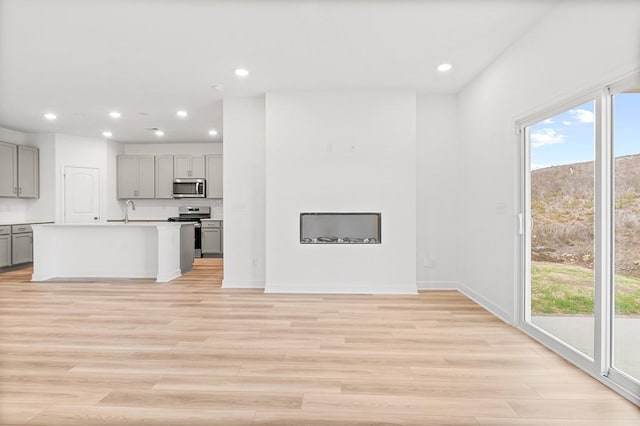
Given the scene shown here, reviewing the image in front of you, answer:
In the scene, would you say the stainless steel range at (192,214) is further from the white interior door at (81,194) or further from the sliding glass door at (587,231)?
the sliding glass door at (587,231)

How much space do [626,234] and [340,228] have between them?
3.13 m

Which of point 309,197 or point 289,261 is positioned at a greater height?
point 309,197

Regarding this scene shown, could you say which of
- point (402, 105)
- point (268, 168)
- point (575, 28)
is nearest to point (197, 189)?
point (268, 168)

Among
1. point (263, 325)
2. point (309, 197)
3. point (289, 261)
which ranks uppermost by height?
point (309, 197)

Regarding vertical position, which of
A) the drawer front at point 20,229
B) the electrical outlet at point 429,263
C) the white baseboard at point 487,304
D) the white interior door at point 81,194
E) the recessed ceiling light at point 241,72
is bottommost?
the white baseboard at point 487,304

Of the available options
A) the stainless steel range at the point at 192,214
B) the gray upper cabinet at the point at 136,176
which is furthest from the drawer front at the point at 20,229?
the stainless steel range at the point at 192,214

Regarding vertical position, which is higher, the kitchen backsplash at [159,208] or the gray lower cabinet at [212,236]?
the kitchen backsplash at [159,208]

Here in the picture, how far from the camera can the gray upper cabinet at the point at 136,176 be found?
8312mm

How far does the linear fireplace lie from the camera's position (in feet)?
16.2

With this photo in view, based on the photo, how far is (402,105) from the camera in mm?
4855

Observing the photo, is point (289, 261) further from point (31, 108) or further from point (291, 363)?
point (31, 108)

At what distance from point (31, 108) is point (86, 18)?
3550 mm

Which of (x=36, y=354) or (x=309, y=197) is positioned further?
(x=309, y=197)

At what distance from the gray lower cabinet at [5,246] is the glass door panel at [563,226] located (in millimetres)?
7819
